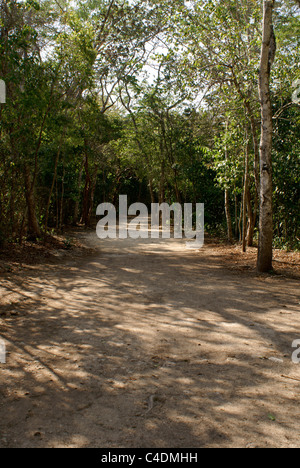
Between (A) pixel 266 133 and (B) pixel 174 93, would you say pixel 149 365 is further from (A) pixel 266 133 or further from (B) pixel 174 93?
(B) pixel 174 93

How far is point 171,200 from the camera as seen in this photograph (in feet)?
70.4

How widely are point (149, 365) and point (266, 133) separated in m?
5.62

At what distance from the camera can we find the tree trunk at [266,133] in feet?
23.5

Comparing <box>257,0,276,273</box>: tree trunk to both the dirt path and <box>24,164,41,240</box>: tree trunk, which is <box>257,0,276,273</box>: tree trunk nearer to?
the dirt path

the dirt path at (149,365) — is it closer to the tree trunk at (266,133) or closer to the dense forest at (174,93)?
the tree trunk at (266,133)

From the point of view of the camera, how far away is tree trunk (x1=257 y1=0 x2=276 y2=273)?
7164 mm

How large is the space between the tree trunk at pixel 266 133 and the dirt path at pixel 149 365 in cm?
110

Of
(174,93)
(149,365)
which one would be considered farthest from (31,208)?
(149,365)

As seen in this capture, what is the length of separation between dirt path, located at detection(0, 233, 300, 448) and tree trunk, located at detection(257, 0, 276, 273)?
3.60 feet

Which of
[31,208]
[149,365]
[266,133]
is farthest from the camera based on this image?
[31,208]

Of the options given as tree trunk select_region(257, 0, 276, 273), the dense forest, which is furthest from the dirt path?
the dense forest

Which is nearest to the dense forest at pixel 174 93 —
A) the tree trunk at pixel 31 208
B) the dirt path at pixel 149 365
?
A: the tree trunk at pixel 31 208

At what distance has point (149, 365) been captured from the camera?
3549 millimetres

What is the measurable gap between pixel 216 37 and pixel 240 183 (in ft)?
16.0
